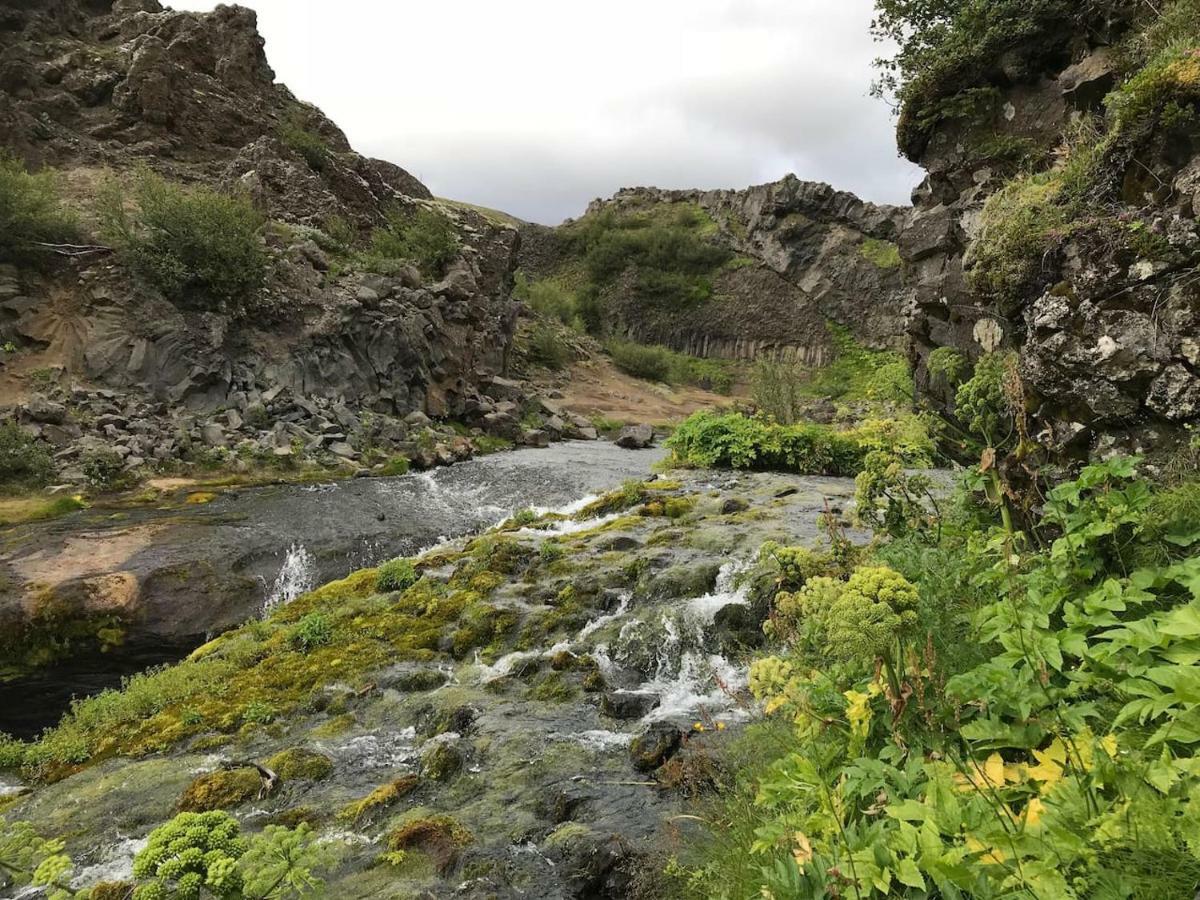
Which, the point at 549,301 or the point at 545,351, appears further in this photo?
the point at 549,301

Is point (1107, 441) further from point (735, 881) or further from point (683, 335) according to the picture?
point (683, 335)

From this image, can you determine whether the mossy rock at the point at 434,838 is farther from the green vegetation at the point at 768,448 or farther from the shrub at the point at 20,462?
the shrub at the point at 20,462

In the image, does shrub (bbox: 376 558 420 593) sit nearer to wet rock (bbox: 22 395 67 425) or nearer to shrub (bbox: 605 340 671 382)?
wet rock (bbox: 22 395 67 425)

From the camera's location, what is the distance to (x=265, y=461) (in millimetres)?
18719

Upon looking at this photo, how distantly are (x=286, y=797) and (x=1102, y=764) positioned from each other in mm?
5866

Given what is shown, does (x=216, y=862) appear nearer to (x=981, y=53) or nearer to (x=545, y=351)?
(x=981, y=53)

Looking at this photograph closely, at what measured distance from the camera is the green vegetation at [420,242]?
31906 millimetres

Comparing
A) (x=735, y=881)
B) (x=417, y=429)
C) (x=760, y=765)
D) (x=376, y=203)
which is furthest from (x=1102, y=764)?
(x=376, y=203)

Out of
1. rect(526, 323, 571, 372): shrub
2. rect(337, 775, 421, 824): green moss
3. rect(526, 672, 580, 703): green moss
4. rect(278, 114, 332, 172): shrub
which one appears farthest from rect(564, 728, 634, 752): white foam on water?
rect(526, 323, 571, 372): shrub

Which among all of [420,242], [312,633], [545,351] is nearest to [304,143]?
[420,242]

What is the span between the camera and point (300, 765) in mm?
5848

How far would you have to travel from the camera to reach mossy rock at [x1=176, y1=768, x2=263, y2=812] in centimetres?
541

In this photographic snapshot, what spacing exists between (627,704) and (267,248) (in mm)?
26075

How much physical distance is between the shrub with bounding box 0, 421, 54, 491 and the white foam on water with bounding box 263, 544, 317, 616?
7661 millimetres
